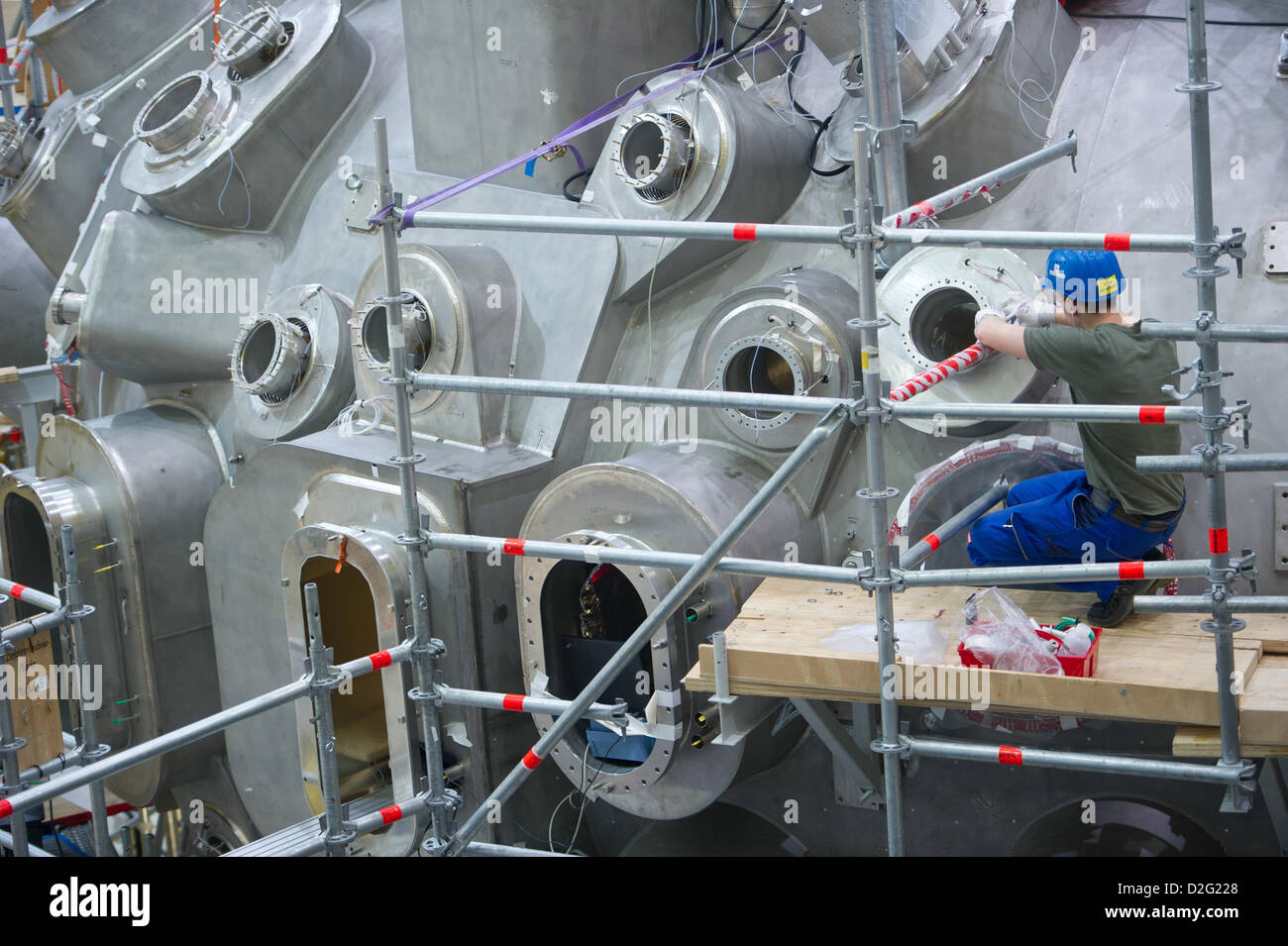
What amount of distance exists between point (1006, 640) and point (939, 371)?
79 cm

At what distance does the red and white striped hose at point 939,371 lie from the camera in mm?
4234

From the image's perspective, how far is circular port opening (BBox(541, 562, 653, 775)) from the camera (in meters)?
5.26

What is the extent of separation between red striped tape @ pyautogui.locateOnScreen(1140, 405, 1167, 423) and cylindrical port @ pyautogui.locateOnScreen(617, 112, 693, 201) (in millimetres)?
2153

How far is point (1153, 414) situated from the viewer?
12.3 ft

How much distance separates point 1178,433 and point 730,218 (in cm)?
180

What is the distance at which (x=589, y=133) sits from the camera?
6094mm

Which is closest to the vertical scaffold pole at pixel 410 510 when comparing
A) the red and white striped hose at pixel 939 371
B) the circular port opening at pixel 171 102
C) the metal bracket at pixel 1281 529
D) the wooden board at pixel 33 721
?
the red and white striped hose at pixel 939 371

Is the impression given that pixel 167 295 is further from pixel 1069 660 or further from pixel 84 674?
pixel 1069 660

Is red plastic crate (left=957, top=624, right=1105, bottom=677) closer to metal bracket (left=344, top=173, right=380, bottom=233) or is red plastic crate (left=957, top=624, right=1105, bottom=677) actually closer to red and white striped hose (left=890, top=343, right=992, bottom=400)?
red and white striped hose (left=890, top=343, right=992, bottom=400)

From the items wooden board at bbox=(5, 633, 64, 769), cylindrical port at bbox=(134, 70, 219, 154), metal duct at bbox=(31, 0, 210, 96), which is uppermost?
metal duct at bbox=(31, 0, 210, 96)

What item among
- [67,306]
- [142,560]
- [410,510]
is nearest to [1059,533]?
[410,510]

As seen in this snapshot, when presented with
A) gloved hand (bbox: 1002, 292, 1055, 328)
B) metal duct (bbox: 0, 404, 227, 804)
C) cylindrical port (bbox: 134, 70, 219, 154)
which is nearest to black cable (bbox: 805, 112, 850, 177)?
gloved hand (bbox: 1002, 292, 1055, 328)
